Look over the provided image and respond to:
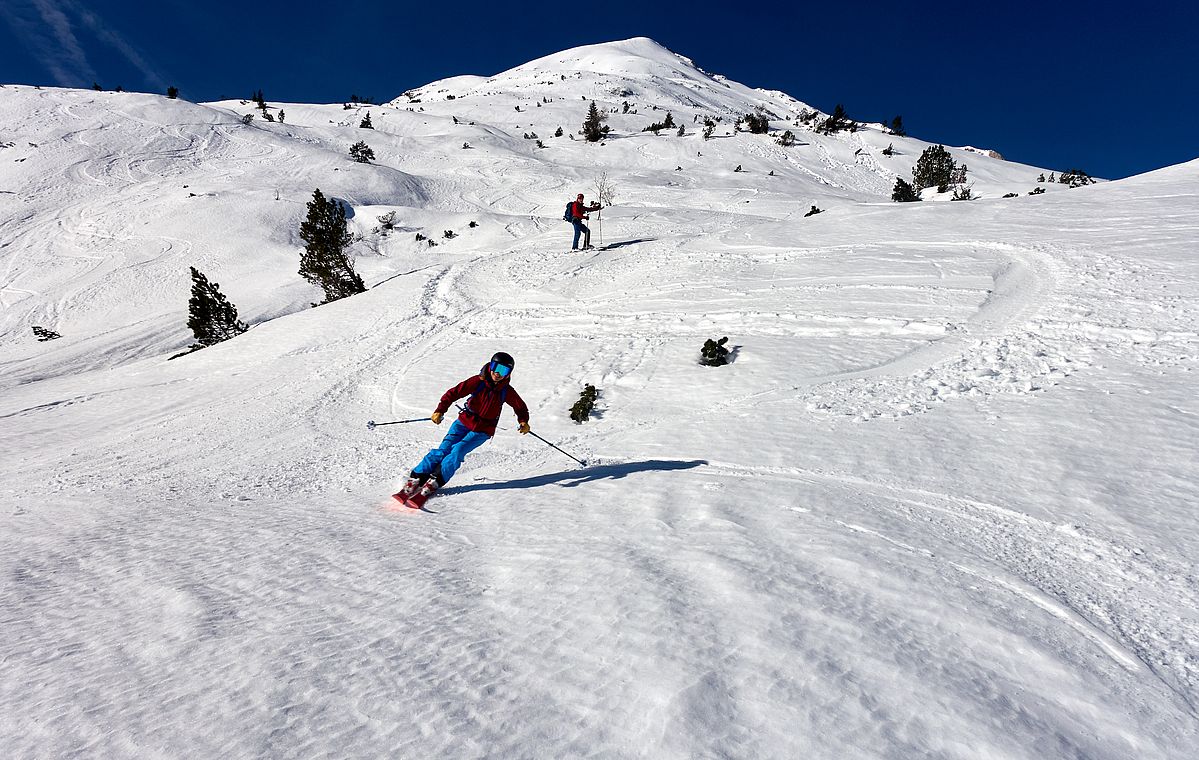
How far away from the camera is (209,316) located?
18.4m

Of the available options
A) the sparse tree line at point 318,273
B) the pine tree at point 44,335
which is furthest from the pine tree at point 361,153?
the pine tree at point 44,335

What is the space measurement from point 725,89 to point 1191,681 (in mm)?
114869

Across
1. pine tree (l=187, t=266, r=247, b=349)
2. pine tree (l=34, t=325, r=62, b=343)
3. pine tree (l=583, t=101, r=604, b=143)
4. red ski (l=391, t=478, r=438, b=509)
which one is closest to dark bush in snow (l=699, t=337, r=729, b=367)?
red ski (l=391, t=478, r=438, b=509)

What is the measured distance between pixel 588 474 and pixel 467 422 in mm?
1472

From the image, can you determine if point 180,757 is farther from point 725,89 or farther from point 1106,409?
point 725,89

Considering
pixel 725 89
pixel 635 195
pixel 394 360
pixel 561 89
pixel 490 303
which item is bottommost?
pixel 394 360

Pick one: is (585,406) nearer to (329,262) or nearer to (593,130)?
(329,262)

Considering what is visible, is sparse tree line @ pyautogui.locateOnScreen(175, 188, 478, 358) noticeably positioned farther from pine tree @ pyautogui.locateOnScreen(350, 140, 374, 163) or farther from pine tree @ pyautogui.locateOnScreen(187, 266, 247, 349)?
pine tree @ pyautogui.locateOnScreen(350, 140, 374, 163)

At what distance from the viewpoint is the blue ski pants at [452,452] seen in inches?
219

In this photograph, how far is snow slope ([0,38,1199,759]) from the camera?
200cm

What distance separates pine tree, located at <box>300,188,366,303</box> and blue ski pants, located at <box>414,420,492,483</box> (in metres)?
17.3

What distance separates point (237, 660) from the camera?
7.54 ft

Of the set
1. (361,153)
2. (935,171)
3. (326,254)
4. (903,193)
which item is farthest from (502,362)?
(361,153)

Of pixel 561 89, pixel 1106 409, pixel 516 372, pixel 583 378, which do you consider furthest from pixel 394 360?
pixel 561 89
